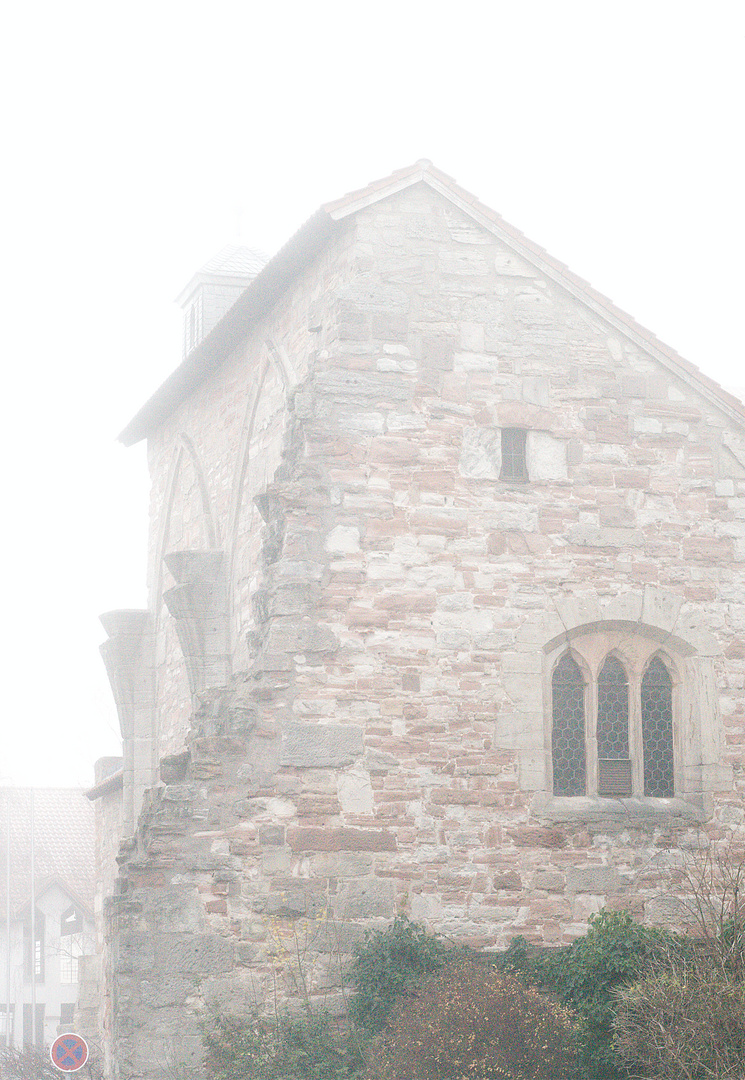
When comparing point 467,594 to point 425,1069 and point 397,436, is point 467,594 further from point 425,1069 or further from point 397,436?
point 425,1069

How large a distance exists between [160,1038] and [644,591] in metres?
5.60

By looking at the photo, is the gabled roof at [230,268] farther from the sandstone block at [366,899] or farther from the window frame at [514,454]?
the sandstone block at [366,899]

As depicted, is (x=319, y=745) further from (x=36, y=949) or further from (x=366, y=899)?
(x=36, y=949)

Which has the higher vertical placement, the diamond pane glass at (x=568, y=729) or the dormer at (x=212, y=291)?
the dormer at (x=212, y=291)

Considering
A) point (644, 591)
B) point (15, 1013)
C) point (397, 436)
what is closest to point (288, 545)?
point (397, 436)

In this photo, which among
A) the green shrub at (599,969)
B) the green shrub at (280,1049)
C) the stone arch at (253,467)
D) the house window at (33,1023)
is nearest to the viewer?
the green shrub at (599,969)

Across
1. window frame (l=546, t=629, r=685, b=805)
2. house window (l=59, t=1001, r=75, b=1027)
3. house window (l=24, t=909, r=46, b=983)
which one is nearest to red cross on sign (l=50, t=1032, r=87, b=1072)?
window frame (l=546, t=629, r=685, b=805)

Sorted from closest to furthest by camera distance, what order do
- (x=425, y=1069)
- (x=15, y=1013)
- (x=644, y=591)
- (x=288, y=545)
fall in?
1. (x=425, y=1069)
2. (x=288, y=545)
3. (x=644, y=591)
4. (x=15, y=1013)

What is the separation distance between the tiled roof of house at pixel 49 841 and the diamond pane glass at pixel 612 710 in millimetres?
31059

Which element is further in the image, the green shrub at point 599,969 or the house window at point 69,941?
the house window at point 69,941

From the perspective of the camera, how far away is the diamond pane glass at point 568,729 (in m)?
12.4

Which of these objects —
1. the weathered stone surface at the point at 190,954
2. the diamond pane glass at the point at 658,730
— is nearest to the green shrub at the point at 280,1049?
the weathered stone surface at the point at 190,954

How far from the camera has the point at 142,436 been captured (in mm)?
20469

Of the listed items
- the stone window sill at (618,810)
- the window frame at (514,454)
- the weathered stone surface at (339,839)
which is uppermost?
the window frame at (514,454)
